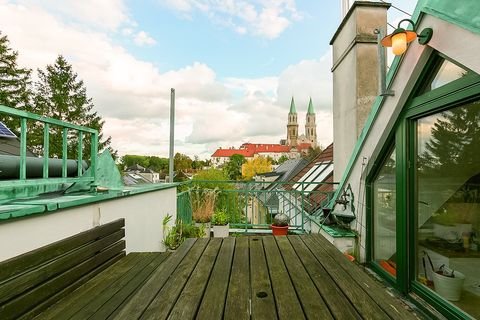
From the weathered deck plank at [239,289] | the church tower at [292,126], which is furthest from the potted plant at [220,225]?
the church tower at [292,126]

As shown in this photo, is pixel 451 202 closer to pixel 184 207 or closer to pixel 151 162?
pixel 184 207

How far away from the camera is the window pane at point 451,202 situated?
1789 millimetres

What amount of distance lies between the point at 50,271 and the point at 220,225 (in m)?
3.40

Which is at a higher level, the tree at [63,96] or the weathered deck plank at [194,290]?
the tree at [63,96]

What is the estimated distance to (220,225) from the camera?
468 centimetres

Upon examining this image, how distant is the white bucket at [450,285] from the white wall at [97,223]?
109 inches

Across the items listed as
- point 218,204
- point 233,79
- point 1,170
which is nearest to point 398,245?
point 1,170

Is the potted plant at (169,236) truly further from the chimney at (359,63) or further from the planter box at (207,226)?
the chimney at (359,63)

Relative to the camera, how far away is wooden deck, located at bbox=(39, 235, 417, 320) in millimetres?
1011

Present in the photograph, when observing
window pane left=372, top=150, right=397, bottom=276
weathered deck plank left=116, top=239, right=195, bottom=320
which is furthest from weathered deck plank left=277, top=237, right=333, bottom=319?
window pane left=372, top=150, right=397, bottom=276

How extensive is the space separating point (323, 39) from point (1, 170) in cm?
572

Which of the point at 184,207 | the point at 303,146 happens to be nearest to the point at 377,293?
the point at 184,207

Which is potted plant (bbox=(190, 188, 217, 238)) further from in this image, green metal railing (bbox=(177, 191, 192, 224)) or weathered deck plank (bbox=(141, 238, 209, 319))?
weathered deck plank (bbox=(141, 238, 209, 319))

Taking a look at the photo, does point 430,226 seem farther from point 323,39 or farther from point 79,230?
point 323,39
